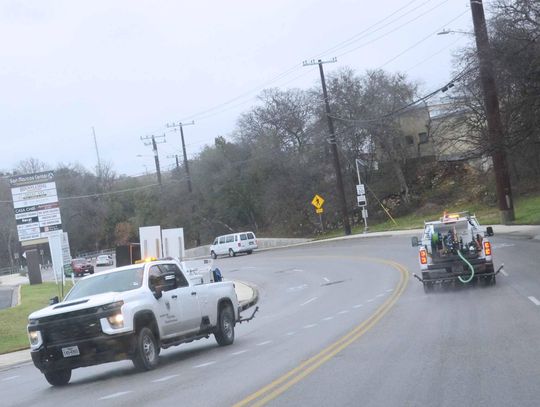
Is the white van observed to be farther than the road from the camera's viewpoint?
Yes

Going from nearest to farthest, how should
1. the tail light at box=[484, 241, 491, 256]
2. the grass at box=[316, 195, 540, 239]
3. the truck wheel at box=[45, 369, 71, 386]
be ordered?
the truck wheel at box=[45, 369, 71, 386], the tail light at box=[484, 241, 491, 256], the grass at box=[316, 195, 540, 239]

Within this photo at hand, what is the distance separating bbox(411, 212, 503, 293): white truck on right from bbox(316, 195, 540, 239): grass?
2256 cm

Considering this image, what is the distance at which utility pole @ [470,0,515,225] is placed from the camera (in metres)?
34.3

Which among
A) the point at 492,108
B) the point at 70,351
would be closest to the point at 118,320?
the point at 70,351

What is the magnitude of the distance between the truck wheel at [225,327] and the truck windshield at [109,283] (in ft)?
8.64

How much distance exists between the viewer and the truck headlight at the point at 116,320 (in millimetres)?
12164

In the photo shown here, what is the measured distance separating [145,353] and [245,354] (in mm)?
1986

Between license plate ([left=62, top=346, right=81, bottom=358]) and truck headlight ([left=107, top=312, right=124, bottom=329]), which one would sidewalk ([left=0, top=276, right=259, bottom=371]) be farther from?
truck headlight ([left=107, top=312, right=124, bottom=329])

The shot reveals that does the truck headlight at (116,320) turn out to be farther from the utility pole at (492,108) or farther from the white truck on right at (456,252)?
the utility pole at (492,108)

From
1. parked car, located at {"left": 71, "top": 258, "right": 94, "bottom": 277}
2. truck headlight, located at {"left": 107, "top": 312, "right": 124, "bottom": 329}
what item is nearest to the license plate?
truck headlight, located at {"left": 107, "top": 312, "right": 124, "bottom": 329}

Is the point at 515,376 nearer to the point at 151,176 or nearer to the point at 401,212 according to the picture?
the point at 401,212

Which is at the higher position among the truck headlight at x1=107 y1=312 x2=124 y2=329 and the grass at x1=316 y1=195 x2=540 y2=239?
the truck headlight at x1=107 y1=312 x2=124 y2=329

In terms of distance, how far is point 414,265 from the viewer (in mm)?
33000

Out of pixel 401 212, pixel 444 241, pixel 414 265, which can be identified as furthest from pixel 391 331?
pixel 401 212
